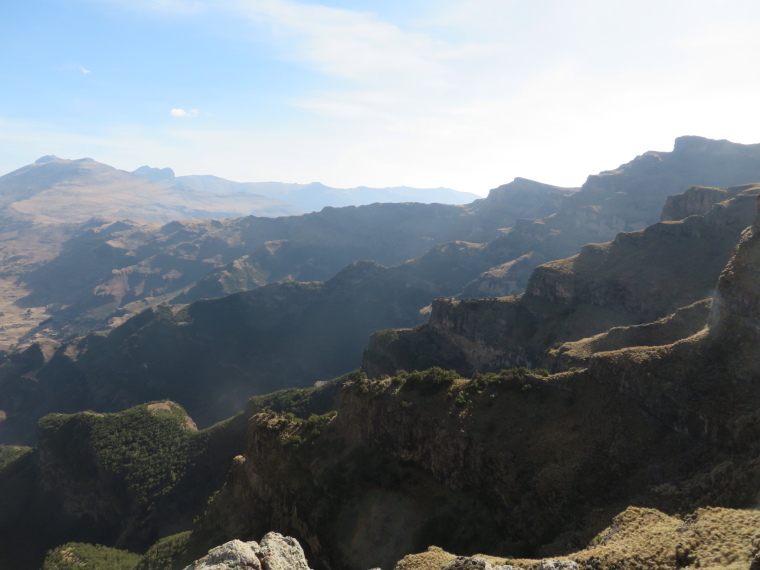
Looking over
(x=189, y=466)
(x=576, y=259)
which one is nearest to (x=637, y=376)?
(x=576, y=259)

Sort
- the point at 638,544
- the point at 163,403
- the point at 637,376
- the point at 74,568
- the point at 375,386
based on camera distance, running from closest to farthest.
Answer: the point at 638,544 → the point at 637,376 → the point at 375,386 → the point at 74,568 → the point at 163,403

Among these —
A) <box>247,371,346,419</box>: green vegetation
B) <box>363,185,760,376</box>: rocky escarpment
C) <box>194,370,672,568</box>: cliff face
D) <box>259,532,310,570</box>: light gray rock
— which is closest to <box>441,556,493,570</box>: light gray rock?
<box>259,532,310,570</box>: light gray rock

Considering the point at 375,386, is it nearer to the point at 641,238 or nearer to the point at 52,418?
the point at 641,238

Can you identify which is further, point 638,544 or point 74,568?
point 74,568

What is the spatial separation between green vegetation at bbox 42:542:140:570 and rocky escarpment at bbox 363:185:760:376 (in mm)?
84055

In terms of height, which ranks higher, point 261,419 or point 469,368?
point 261,419

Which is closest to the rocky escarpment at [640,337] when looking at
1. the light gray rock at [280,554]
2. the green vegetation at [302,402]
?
the light gray rock at [280,554]

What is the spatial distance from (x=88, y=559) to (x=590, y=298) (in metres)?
132

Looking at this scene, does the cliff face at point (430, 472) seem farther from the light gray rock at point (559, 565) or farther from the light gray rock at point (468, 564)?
the light gray rock at point (468, 564)

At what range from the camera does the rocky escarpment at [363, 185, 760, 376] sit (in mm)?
108188

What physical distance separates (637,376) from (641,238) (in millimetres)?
94490

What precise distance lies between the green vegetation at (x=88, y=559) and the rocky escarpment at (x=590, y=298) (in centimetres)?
8405

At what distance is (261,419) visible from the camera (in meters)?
70.5

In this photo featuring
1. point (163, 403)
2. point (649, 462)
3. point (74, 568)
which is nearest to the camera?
point (649, 462)
